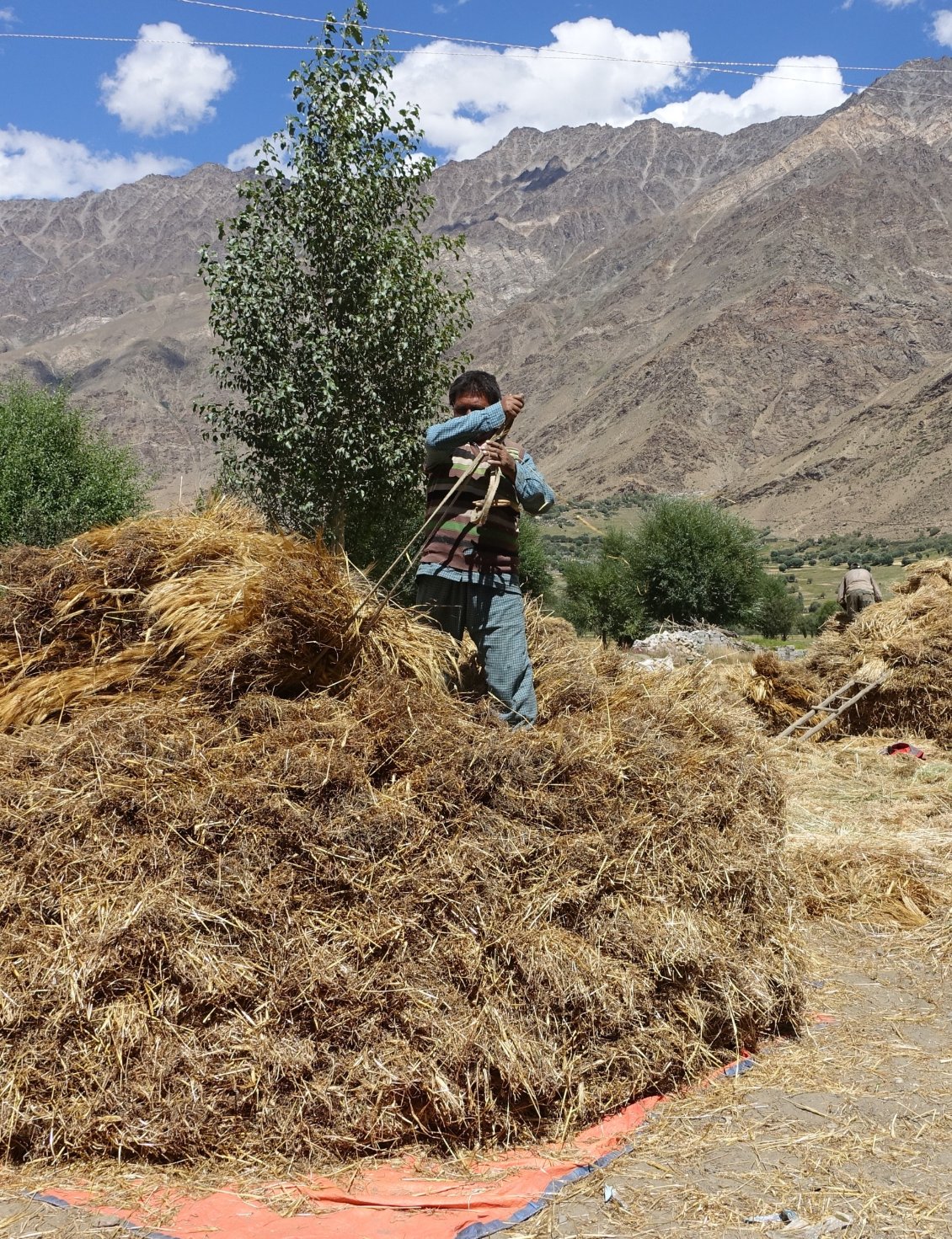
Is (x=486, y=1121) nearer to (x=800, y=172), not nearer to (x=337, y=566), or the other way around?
(x=337, y=566)

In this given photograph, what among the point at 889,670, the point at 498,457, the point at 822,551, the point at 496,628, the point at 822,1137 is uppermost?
the point at 498,457

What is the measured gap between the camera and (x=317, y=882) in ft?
10.1

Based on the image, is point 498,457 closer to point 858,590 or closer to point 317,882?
point 317,882

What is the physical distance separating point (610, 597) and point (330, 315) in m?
23.3

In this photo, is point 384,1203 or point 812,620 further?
point 812,620

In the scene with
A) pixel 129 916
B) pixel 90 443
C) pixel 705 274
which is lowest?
pixel 129 916

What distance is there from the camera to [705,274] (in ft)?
483

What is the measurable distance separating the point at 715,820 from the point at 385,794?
1.41m

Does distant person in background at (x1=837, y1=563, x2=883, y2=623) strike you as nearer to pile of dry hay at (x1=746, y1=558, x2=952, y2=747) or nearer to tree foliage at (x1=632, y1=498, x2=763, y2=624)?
pile of dry hay at (x1=746, y1=558, x2=952, y2=747)

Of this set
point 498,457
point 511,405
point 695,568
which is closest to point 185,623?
point 498,457

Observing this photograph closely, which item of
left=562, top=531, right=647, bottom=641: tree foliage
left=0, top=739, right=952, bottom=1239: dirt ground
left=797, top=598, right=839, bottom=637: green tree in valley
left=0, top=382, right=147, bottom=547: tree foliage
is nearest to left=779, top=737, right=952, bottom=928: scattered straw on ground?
left=0, top=739, right=952, bottom=1239: dirt ground

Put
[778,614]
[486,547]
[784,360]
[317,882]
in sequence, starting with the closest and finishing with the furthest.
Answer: [317,882]
[486,547]
[778,614]
[784,360]

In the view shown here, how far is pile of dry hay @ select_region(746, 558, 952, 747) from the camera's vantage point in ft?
35.9

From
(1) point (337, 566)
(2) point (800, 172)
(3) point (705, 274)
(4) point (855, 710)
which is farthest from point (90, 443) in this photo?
(2) point (800, 172)
